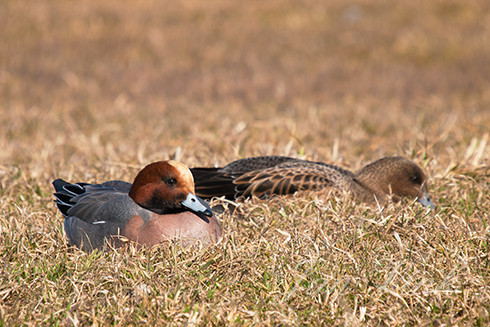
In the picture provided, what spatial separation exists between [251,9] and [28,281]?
46.7ft

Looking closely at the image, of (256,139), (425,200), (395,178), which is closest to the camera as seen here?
(425,200)

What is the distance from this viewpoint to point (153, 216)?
128 inches

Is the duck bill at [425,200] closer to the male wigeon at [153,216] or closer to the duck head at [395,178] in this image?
the duck head at [395,178]

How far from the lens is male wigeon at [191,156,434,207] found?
4168 mm

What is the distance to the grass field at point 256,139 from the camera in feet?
8.75

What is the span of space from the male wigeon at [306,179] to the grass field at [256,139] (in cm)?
15

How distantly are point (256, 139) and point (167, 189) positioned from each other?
3.74 meters

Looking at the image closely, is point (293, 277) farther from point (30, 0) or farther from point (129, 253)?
point (30, 0)

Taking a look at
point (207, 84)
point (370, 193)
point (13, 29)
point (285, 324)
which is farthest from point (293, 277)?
point (13, 29)

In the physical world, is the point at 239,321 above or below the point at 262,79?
above

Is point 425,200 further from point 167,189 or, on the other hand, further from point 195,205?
point 167,189

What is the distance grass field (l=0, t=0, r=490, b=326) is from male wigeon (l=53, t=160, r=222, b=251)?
93 millimetres

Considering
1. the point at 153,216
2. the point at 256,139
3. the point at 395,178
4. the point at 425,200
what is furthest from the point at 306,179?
the point at 256,139

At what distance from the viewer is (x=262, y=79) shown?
39.3 feet
